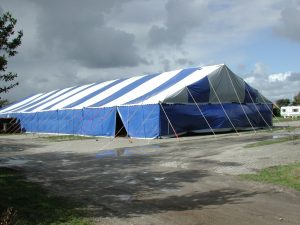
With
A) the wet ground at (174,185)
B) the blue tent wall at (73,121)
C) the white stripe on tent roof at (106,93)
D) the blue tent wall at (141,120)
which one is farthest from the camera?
the white stripe on tent roof at (106,93)

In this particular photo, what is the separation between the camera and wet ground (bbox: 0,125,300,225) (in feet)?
21.7

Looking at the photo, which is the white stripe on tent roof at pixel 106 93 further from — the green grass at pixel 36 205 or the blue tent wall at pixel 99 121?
the green grass at pixel 36 205

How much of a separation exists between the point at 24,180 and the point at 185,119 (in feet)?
46.9

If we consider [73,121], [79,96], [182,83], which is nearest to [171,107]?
[182,83]

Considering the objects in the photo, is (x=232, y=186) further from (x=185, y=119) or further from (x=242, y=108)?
(x=242, y=108)

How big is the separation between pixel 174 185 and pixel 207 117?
1574 centimetres

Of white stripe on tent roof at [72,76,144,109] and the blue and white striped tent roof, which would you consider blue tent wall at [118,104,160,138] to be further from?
white stripe on tent roof at [72,76,144,109]

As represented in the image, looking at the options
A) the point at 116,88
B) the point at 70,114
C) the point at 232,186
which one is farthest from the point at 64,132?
the point at 232,186

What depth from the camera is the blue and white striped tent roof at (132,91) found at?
966 inches

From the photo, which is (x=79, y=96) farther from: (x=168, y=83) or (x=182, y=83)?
(x=182, y=83)

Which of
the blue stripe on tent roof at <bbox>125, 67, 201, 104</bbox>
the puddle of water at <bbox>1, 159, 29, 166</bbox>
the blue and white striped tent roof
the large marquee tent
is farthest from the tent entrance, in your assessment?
the puddle of water at <bbox>1, 159, 29, 166</bbox>

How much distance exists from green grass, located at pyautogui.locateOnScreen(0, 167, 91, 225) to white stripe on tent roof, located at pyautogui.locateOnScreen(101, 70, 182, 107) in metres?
16.0

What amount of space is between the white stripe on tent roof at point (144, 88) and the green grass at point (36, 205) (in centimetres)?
1600

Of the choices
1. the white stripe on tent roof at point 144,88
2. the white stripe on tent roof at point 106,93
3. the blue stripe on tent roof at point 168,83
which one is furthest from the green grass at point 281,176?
the white stripe on tent roof at point 106,93
